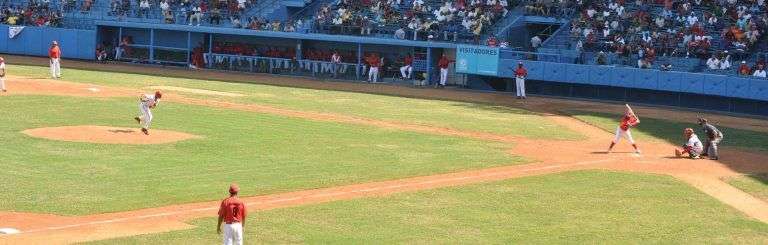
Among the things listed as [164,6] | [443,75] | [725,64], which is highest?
[164,6]

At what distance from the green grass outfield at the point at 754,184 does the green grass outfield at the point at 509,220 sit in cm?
166

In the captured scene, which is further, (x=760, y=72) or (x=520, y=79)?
(x=520, y=79)

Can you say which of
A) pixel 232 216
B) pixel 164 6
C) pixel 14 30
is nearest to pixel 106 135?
pixel 232 216

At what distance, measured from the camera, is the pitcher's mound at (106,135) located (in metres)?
29.4

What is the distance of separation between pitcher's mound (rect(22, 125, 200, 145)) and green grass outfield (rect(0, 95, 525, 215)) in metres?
0.61

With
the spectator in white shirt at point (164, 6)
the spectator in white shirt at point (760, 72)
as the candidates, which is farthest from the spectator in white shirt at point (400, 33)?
the spectator in white shirt at point (760, 72)

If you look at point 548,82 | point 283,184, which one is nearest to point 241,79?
point 548,82

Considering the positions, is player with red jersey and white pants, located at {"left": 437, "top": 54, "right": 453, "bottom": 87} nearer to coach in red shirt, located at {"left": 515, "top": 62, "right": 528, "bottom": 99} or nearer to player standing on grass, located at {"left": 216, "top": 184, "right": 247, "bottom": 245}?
coach in red shirt, located at {"left": 515, "top": 62, "right": 528, "bottom": 99}

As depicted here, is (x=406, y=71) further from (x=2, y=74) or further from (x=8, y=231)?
(x=8, y=231)

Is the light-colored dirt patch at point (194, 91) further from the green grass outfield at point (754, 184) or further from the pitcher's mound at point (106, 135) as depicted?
the green grass outfield at point (754, 184)

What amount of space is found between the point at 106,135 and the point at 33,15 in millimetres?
34595

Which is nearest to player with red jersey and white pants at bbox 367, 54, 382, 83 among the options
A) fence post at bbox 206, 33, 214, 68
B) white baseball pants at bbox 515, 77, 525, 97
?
white baseball pants at bbox 515, 77, 525, 97

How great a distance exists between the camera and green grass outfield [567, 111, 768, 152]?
1421 inches

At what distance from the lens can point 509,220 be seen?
20922 millimetres
